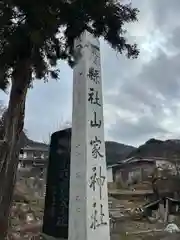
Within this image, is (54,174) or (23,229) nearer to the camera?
(54,174)

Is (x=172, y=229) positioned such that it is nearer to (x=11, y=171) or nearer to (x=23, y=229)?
(x=23, y=229)

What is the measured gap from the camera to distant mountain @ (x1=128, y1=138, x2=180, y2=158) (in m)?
26.3

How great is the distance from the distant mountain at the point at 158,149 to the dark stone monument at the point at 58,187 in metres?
20.5

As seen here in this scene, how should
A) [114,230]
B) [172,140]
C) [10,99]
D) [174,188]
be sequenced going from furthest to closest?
[172,140] < [174,188] < [114,230] < [10,99]

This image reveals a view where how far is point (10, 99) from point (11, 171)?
3.37 ft

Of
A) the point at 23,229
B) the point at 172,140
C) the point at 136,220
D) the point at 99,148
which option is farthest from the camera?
the point at 172,140

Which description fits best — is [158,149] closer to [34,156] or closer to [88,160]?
[34,156]

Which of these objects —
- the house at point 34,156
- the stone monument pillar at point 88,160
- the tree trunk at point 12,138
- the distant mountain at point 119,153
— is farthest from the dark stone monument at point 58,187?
the distant mountain at point 119,153

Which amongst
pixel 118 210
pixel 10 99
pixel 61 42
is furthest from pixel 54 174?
pixel 118 210

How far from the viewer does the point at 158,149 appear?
103 feet

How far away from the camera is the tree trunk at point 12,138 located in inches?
175

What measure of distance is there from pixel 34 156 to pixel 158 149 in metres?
11.5

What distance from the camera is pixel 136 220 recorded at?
16000mm

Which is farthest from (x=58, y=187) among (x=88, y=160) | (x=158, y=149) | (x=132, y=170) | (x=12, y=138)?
(x=132, y=170)
